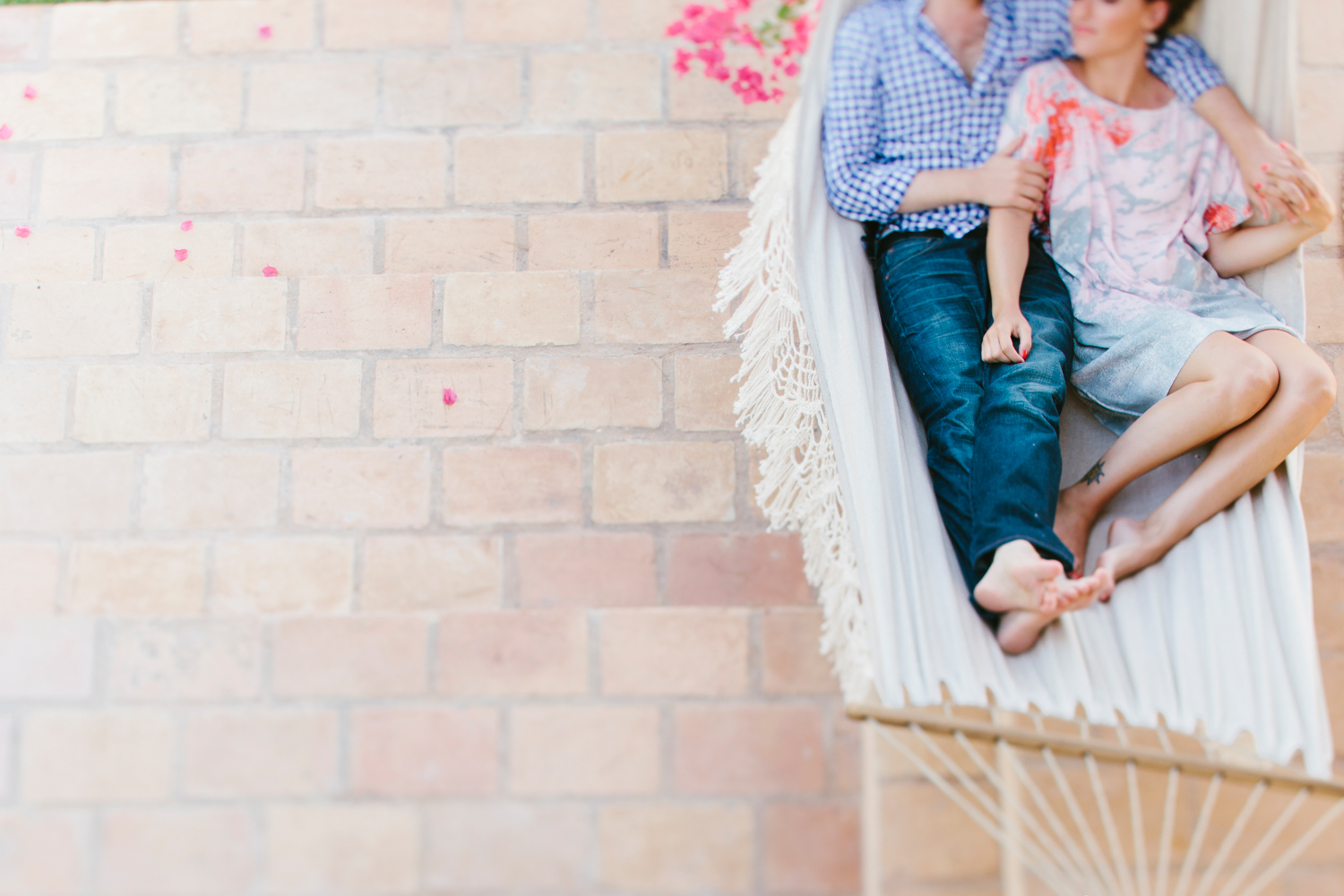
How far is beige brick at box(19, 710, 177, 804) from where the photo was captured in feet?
3.95

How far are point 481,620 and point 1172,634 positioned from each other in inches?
31.8

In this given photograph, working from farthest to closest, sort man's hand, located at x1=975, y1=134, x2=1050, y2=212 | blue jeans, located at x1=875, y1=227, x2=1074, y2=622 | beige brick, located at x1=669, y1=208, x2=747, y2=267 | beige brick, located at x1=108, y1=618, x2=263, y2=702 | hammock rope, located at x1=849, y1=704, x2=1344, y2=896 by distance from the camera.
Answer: beige brick, located at x1=669, y1=208, x2=747, y2=267 → beige brick, located at x1=108, y1=618, x2=263, y2=702 → man's hand, located at x1=975, y1=134, x2=1050, y2=212 → blue jeans, located at x1=875, y1=227, x2=1074, y2=622 → hammock rope, located at x1=849, y1=704, x2=1344, y2=896

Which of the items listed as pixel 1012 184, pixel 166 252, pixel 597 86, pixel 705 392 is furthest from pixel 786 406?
pixel 166 252

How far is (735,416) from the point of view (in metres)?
1.27

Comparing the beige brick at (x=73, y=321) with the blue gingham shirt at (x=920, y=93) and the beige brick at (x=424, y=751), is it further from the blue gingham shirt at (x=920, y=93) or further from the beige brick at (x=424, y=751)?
the blue gingham shirt at (x=920, y=93)

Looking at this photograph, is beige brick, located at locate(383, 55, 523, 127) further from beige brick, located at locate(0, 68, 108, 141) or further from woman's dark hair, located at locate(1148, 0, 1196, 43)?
woman's dark hair, located at locate(1148, 0, 1196, 43)

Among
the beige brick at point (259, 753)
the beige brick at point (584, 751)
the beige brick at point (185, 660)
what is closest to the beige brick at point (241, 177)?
the beige brick at point (185, 660)

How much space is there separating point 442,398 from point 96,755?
64 cm

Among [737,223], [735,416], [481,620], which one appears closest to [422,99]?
[737,223]

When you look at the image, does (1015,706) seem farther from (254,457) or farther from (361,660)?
(254,457)

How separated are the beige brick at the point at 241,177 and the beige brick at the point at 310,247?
4 centimetres

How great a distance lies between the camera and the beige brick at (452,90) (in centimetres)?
139

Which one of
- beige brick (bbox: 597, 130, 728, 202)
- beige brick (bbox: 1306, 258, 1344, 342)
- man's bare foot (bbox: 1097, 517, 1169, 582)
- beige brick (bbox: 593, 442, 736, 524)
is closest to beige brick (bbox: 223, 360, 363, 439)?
beige brick (bbox: 593, 442, 736, 524)

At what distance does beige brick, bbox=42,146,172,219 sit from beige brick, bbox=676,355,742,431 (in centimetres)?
81
